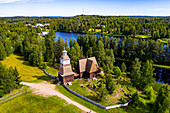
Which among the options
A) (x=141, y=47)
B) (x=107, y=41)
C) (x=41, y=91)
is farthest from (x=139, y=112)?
(x=107, y=41)

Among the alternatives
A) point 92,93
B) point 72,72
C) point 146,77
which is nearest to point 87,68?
point 72,72

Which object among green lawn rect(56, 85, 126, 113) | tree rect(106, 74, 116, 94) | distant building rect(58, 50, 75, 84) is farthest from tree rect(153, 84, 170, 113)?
distant building rect(58, 50, 75, 84)

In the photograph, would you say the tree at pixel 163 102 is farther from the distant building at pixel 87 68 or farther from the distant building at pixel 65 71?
the distant building at pixel 65 71

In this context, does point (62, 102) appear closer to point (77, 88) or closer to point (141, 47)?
point (77, 88)

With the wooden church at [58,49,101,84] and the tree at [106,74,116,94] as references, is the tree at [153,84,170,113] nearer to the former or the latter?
the tree at [106,74,116,94]

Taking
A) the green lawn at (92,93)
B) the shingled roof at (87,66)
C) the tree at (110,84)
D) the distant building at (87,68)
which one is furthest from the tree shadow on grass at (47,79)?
the tree at (110,84)

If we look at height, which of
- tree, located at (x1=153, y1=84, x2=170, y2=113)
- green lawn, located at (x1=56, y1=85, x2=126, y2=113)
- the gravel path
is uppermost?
tree, located at (x1=153, y1=84, x2=170, y2=113)
